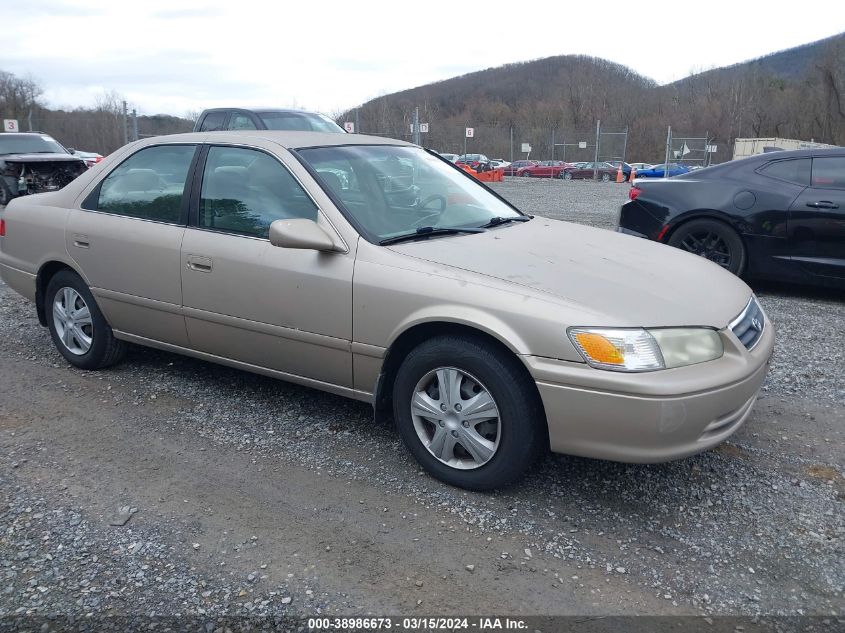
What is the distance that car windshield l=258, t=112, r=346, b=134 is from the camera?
1063 centimetres

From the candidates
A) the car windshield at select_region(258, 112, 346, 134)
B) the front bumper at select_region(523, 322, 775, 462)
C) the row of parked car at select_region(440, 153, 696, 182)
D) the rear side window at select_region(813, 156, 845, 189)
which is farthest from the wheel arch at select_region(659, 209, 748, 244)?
the row of parked car at select_region(440, 153, 696, 182)

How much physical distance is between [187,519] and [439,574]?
43.2 inches

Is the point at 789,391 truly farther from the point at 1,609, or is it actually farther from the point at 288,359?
the point at 1,609

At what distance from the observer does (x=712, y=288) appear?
3.30m

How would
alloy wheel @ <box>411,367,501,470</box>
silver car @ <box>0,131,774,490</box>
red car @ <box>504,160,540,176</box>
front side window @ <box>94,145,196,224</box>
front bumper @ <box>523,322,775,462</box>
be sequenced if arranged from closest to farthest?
front bumper @ <box>523,322,775,462</box>
silver car @ <box>0,131,774,490</box>
alloy wheel @ <box>411,367,501,470</box>
front side window @ <box>94,145,196,224</box>
red car @ <box>504,160,540,176</box>

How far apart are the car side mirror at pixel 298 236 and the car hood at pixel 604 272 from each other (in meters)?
0.35

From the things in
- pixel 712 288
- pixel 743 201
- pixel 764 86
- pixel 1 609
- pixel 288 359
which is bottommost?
pixel 1 609

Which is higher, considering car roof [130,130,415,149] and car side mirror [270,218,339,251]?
car roof [130,130,415,149]

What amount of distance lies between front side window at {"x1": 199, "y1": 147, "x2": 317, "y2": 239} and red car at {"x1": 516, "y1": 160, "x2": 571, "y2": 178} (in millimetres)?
36234

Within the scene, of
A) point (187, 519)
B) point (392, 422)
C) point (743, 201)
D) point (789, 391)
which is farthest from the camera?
point (743, 201)

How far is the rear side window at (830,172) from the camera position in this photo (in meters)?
6.08

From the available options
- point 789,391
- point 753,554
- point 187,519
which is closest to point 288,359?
point 187,519

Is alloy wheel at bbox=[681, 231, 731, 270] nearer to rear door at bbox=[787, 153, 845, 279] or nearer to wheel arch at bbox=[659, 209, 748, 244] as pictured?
wheel arch at bbox=[659, 209, 748, 244]

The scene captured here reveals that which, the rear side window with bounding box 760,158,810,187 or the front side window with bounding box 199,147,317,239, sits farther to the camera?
the rear side window with bounding box 760,158,810,187
